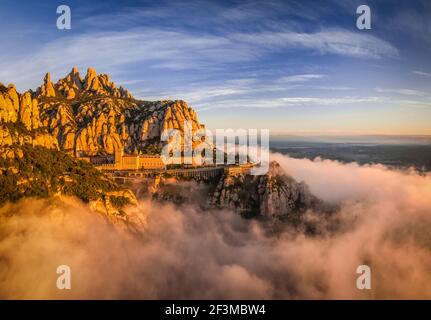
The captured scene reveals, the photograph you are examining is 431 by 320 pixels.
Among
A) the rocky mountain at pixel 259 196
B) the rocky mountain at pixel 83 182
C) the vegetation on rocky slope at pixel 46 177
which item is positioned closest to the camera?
the vegetation on rocky slope at pixel 46 177

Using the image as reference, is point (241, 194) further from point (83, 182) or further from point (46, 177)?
point (46, 177)

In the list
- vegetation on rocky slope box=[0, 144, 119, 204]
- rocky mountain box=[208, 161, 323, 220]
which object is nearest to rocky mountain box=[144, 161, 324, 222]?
rocky mountain box=[208, 161, 323, 220]

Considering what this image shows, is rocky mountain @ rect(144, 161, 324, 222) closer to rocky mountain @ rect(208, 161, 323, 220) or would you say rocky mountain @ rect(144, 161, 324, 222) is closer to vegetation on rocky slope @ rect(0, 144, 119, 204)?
rocky mountain @ rect(208, 161, 323, 220)

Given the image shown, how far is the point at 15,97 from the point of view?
427ft

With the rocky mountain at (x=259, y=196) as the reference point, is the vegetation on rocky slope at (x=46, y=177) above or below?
above

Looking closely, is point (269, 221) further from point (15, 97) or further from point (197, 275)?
point (15, 97)

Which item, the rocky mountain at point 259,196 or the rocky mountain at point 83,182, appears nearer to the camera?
the rocky mountain at point 83,182

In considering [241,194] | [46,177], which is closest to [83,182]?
[46,177]

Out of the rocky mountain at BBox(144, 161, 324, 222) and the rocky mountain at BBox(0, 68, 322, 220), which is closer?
the rocky mountain at BBox(0, 68, 322, 220)

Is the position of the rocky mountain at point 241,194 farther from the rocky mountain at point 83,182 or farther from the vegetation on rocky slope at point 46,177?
the vegetation on rocky slope at point 46,177

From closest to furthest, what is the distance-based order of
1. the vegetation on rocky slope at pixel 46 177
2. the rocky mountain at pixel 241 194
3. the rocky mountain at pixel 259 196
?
the vegetation on rocky slope at pixel 46 177 → the rocky mountain at pixel 241 194 → the rocky mountain at pixel 259 196

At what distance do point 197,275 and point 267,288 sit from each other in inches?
831

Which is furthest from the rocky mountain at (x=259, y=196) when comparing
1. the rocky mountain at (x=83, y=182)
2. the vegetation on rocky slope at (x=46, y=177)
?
the vegetation on rocky slope at (x=46, y=177)
